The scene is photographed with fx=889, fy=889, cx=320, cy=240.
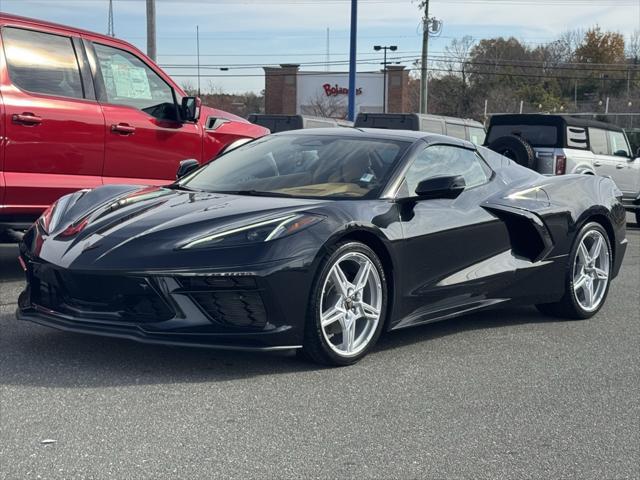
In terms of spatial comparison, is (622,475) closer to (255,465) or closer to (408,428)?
(408,428)

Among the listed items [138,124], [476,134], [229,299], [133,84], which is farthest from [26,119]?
[476,134]

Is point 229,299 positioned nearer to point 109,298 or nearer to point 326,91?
point 109,298

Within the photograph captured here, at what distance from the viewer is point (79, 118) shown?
22.8 feet

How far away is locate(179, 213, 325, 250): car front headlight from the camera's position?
4.35 m

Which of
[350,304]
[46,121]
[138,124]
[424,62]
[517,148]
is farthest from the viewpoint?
[424,62]

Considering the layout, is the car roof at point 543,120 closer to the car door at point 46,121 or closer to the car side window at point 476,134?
the car side window at point 476,134

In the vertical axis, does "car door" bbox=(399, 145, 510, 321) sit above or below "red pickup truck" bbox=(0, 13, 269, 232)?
below

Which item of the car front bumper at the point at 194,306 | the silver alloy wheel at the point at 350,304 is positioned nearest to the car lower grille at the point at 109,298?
the car front bumper at the point at 194,306

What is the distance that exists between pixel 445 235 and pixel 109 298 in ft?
6.76

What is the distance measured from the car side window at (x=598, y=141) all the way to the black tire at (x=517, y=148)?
65.8 inches

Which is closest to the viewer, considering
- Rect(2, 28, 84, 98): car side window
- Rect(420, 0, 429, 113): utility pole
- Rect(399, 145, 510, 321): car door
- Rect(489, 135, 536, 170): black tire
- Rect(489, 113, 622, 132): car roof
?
Rect(399, 145, 510, 321): car door

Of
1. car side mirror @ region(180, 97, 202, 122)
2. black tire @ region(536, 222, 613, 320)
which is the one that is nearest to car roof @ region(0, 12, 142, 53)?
car side mirror @ region(180, 97, 202, 122)

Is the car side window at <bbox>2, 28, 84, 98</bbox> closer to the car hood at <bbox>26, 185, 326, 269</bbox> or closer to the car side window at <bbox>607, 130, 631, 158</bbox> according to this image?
the car hood at <bbox>26, 185, 326, 269</bbox>

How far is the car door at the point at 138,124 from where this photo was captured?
24.0ft
